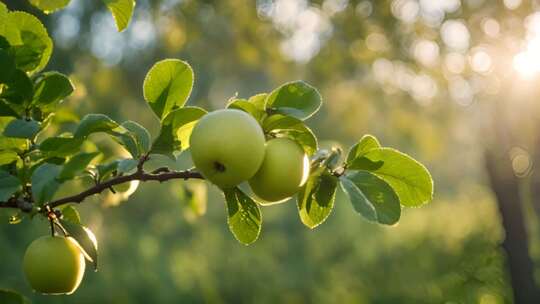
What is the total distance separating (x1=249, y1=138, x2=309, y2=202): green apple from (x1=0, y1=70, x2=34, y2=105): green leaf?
279mm

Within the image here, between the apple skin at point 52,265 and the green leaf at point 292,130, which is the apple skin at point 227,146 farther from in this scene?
the apple skin at point 52,265

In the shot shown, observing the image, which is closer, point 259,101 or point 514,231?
point 259,101

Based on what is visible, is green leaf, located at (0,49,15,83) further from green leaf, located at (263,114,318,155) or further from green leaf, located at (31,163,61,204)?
green leaf, located at (263,114,318,155)

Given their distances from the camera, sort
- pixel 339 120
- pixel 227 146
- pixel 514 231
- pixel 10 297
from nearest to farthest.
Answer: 1. pixel 227 146
2. pixel 10 297
3. pixel 514 231
4. pixel 339 120

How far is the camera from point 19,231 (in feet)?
17.5

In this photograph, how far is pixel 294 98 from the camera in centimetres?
73

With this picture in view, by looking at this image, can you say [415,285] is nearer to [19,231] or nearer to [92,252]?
[19,231]

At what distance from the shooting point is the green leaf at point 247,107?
2.29 ft

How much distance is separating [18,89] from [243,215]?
0.29m

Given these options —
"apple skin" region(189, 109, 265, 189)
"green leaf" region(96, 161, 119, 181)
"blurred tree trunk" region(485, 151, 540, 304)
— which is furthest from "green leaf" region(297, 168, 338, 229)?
"blurred tree trunk" region(485, 151, 540, 304)

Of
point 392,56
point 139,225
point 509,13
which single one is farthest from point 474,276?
point 139,225

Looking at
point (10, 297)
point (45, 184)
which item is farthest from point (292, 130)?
point (10, 297)

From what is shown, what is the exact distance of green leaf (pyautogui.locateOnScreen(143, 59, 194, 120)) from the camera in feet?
2.47

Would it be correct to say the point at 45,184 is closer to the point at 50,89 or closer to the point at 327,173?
the point at 50,89
